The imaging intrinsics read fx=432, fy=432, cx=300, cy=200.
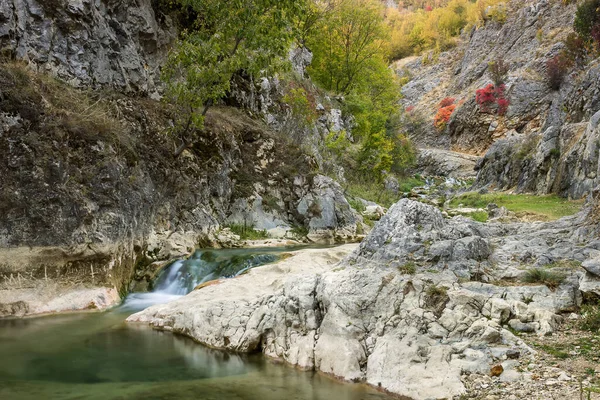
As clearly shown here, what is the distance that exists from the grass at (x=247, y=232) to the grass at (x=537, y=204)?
9.56 m

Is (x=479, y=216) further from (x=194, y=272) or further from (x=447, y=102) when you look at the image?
(x=447, y=102)

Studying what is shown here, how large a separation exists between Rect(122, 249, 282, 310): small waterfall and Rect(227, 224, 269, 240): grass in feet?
10.4

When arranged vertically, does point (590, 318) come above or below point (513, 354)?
above

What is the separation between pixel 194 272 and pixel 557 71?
39.5m

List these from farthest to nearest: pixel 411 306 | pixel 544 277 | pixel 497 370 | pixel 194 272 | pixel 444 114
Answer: pixel 444 114
pixel 194 272
pixel 544 277
pixel 411 306
pixel 497 370

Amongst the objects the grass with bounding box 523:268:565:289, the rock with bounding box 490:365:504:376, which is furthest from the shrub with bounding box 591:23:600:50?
the rock with bounding box 490:365:504:376

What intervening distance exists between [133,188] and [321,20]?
24.1 meters

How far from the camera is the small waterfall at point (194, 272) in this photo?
11453mm

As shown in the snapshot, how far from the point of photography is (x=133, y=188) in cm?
1234

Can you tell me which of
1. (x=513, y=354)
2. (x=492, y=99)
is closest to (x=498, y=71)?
(x=492, y=99)

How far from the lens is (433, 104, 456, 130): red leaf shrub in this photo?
173ft

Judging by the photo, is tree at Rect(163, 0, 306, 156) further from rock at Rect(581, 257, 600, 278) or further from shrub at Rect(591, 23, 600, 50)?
shrub at Rect(591, 23, 600, 50)

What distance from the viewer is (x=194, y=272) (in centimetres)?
1229

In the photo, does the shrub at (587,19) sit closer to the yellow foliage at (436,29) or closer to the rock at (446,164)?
the rock at (446,164)
